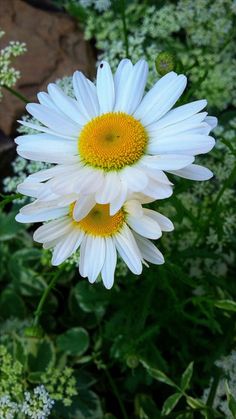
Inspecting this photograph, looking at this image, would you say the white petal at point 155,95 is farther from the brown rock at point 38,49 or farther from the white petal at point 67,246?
the brown rock at point 38,49

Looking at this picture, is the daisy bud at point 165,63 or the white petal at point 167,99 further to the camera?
the daisy bud at point 165,63

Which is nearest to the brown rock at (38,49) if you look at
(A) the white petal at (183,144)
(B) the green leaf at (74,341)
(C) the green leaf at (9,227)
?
(C) the green leaf at (9,227)

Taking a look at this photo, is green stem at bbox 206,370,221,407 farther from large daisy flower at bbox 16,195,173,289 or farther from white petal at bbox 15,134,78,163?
white petal at bbox 15,134,78,163

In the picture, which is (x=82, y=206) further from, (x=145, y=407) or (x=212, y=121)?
(x=145, y=407)

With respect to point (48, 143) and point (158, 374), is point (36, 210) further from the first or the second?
point (158, 374)

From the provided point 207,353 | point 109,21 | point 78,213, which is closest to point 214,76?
point 109,21

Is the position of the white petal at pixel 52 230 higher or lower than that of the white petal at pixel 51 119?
lower
